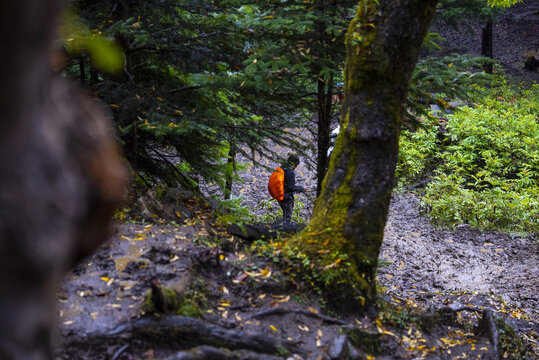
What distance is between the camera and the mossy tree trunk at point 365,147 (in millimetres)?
4020

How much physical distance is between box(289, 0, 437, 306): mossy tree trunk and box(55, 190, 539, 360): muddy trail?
0.40 m

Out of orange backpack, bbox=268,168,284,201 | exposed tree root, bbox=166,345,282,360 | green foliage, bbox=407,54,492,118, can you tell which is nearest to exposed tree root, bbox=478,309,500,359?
green foliage, bbox=407,54,492,118

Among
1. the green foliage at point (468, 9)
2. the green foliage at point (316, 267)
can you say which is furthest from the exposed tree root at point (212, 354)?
the green foliage at point (468, 9)

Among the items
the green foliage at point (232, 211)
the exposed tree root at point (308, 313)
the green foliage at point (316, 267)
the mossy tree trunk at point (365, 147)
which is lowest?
the exposed tree root at point (308, 313)

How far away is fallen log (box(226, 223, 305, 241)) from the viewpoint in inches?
223

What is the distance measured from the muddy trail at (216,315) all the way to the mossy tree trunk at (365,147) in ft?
1.32

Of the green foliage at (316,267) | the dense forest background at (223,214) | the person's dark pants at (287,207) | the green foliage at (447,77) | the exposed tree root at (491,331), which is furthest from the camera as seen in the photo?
the person's dark pants at (287,207)

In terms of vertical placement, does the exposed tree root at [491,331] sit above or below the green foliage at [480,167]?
below

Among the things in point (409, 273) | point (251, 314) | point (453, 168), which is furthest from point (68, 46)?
point (453, 168)

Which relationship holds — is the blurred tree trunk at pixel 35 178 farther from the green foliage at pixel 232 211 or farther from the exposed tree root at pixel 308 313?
the green foliage at pixel 232 211

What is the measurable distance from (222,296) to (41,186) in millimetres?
2929

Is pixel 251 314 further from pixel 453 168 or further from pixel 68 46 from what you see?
pixel 453 168

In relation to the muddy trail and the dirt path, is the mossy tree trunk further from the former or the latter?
the dirt path

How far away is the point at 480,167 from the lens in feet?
40.4
